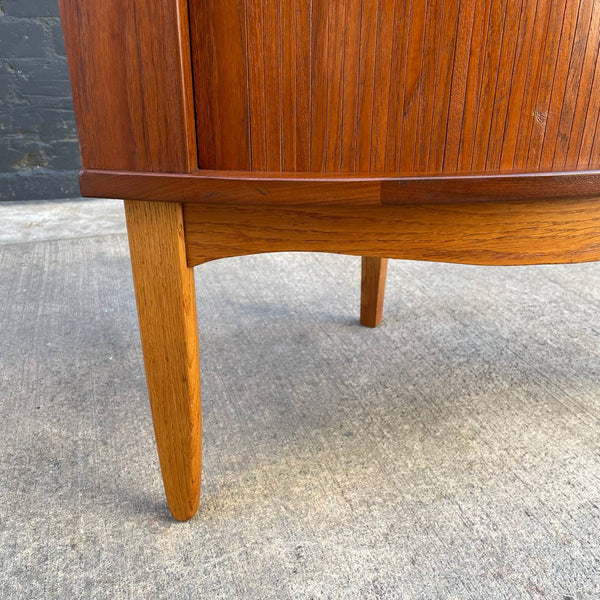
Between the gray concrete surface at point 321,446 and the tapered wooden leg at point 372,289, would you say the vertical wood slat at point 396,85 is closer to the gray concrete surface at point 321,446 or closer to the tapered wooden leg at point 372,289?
the gray concrete surface at point 321,446

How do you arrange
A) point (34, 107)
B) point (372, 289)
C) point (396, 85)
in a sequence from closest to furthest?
point (396, 85), point (372, 289), point (34, 107)

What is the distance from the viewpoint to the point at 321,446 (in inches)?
37.5

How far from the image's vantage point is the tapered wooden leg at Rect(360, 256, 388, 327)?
1285 mm

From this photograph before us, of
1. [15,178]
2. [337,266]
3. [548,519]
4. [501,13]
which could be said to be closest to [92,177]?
[501,13]

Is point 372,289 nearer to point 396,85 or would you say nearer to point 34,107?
point 396,85

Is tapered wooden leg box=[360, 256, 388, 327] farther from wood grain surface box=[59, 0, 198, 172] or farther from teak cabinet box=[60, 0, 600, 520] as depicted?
wood grain surface box=[59, 0, 198, 172]

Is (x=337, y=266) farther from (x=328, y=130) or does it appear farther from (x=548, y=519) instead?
(x=328, y=130)

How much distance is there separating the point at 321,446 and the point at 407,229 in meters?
0.43

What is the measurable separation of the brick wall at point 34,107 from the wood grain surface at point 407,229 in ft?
7.29

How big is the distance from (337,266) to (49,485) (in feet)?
3.44

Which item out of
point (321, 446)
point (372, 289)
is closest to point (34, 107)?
point (372, 289)

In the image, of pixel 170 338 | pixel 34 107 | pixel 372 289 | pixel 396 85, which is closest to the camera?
pixel 396 85

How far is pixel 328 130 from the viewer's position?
1.92 feet

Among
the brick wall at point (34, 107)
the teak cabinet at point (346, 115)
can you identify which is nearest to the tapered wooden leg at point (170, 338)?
the teak cabinet at point (346, 115)
